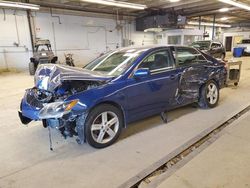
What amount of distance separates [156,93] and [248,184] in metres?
1.66

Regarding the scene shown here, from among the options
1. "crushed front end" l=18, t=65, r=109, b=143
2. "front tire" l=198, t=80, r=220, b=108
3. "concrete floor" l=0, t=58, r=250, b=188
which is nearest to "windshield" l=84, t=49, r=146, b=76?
"crushed front end" l=18, t=65, r=109, b=143

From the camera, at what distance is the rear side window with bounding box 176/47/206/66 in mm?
3645

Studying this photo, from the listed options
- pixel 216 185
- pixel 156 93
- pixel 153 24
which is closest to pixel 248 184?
pixel 216 185

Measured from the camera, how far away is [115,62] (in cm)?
333

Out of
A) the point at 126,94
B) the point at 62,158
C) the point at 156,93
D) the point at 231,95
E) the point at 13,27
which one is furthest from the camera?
the point at 13,27

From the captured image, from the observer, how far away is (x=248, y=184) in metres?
1.92

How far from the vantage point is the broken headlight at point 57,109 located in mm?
2400

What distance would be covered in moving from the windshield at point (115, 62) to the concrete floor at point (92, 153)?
0.99 m

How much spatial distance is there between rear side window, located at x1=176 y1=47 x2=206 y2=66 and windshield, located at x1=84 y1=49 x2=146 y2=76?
2.71ft

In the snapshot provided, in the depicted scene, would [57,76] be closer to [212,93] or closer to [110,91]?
[110,91]

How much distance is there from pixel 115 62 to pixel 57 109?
1.32 metres

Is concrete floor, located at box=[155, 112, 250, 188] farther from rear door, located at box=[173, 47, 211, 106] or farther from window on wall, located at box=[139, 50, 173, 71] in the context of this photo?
window on wall, located at box=[139, 50, 173, 71]

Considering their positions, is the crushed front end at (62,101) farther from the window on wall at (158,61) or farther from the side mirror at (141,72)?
the window on wall at (158,61)

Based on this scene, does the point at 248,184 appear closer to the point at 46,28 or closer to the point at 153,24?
the point at 46,28
